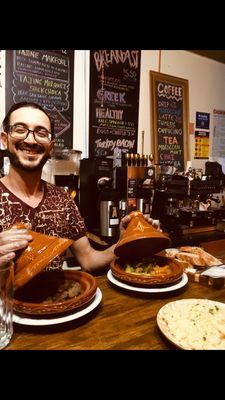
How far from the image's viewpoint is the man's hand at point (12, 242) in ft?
3.05

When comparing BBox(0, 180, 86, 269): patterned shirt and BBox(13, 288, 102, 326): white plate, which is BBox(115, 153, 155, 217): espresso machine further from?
BBox(13, 288, 102, 326): white plate

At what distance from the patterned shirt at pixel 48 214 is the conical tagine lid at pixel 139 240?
0.55 metres

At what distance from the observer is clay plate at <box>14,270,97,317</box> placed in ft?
2.91

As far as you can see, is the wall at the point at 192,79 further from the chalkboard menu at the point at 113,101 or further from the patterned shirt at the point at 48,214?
the patterned shirt at the point at 48,214

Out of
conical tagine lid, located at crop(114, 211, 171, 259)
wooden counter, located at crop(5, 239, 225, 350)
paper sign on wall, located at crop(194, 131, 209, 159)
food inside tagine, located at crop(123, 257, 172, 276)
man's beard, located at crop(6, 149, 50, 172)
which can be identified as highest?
paper sign on wall, located at crop(194, 131, 209, 159)

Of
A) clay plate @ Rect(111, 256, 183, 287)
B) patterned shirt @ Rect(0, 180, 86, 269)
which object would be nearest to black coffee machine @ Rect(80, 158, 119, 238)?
patterned shirt @ Rect(0, 180, 86, 269)

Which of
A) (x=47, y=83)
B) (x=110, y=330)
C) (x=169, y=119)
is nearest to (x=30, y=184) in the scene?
(x=110, y=330)

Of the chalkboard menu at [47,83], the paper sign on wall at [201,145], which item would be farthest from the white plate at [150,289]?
the paper sign on wall at [201,145]

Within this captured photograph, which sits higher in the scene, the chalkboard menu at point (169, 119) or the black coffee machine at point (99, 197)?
the chalkboard menu at point (169, 119)

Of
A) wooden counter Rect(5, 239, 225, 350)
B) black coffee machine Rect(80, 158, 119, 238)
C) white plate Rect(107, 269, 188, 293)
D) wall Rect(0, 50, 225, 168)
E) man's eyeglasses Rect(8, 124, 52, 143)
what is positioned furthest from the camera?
wall Rect(0, 50, 225, 168)

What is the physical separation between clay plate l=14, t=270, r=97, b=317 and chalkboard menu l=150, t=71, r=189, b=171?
2.71m

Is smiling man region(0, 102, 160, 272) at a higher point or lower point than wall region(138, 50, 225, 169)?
lower
